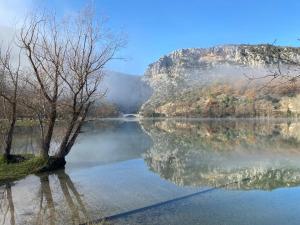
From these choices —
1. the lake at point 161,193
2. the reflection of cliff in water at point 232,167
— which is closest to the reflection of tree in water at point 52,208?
the lake at point 161,193

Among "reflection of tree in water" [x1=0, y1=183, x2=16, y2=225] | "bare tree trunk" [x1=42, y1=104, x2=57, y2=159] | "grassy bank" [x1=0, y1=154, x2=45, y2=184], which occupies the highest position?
"bare tree trunk" [x1=42, y1=104, x2=57, y2=159]

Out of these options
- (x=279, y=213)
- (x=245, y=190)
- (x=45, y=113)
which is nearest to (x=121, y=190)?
(x=245, y=190)

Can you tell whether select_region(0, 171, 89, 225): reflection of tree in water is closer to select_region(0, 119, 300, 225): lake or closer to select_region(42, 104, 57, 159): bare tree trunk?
select_region(0, 119, 300, 225): lake

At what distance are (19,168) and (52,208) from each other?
986cm

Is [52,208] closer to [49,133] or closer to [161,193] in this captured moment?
[161,193]

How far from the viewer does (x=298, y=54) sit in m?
5.48

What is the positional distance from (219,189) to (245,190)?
1131mm

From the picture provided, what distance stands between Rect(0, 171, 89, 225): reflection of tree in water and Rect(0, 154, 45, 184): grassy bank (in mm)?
2176

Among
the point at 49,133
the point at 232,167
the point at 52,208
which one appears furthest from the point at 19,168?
the point at 232,167

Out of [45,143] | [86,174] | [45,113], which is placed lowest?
[86,174]

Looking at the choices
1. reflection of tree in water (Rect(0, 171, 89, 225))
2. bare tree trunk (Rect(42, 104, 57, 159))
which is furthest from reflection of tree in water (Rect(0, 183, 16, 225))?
bare tree trunk (Rect(42, 104, 57, 159))

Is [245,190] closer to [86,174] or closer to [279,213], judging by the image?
[279,213]

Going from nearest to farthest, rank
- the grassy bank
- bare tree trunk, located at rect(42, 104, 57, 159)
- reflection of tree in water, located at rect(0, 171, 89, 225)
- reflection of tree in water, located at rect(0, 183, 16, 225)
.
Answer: reflection of tree in water, located at rect(0, 171, 89, 225), reflection of tree in water, located at rect(0, 183, 16, 225), the grassy bank, bare tree trunk, located at rect(42, 104, 57, 159)

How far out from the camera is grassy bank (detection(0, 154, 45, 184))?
71.5 ft
